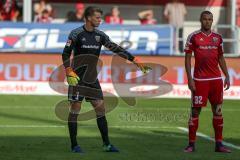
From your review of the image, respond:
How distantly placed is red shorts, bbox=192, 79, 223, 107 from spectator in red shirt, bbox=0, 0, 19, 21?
52.0 feet

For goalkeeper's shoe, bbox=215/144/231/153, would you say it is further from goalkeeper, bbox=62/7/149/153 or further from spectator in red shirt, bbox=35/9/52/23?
spectator in red shirt, bbox=35/9/52/23

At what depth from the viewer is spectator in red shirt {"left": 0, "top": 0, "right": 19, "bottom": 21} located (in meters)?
26.5

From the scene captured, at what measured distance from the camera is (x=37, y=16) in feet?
86.1

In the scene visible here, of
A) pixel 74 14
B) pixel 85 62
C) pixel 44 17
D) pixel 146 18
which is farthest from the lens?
pixel 146 18

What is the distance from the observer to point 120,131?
14.4 metres

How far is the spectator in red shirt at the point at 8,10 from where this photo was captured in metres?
26.5

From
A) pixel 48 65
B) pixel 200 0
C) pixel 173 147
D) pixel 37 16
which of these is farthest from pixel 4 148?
pixel 200 0

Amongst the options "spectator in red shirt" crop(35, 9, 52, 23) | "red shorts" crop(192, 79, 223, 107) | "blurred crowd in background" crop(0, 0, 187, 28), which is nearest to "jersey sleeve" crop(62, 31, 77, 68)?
"red shorts" crop(192, 79, 223, 107)

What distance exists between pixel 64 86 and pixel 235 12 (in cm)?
977

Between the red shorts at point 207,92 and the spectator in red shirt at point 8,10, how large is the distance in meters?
15.8

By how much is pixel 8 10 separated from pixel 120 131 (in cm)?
1333

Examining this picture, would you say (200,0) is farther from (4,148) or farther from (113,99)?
(4,148)

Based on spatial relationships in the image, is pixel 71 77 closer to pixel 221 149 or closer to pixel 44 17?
pixel 221 149

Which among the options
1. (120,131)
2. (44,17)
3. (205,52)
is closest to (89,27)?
(205,52)
